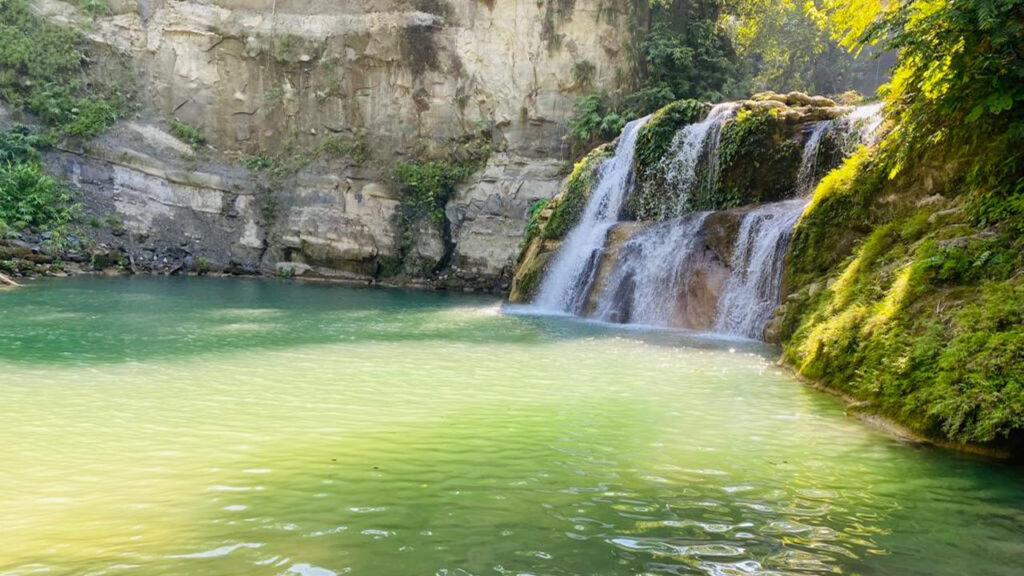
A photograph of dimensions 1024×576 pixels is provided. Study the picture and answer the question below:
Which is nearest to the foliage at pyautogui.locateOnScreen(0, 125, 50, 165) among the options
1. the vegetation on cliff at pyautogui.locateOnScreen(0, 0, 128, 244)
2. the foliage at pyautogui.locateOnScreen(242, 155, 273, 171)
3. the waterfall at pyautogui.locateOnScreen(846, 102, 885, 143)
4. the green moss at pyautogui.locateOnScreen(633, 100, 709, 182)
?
the vegetation on cliff at pyautogui.locateOnScreen(0, 0, 128, 244)

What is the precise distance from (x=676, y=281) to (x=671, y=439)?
31.0ft

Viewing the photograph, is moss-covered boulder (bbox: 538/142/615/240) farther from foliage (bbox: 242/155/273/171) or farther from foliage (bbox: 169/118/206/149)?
foliage (bbox: 169/118/206/149)

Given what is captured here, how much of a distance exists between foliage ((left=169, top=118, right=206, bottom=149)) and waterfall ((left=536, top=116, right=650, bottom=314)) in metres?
18.9

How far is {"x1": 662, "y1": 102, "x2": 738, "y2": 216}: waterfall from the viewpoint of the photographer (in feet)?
57.1

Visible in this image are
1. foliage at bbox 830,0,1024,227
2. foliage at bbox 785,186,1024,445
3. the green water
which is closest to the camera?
the green water

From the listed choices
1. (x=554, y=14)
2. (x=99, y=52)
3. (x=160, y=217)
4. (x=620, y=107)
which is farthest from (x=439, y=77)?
(x=99, y=52)

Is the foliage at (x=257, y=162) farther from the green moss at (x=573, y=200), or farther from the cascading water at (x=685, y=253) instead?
the cascading water at (x=685, y=253)

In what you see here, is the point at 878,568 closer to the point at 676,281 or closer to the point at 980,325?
the point at 980,325

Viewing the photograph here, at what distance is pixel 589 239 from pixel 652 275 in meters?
3.76

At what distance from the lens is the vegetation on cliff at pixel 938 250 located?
5801 millimetres

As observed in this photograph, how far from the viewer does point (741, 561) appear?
348 centimetres

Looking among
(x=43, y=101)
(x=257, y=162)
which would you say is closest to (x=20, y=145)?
(x=43, y=101)

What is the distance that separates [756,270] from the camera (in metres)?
13.1

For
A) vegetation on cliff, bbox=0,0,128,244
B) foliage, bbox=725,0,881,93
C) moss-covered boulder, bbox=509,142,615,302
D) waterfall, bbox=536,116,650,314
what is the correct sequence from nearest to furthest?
waterfall, bbox=536,116,650,314
moss-covered boulder, bbox=509,142,615,302
vegetation on cliff, bbox=0,0,128,244
foliage, bbox=725,0,881,93
